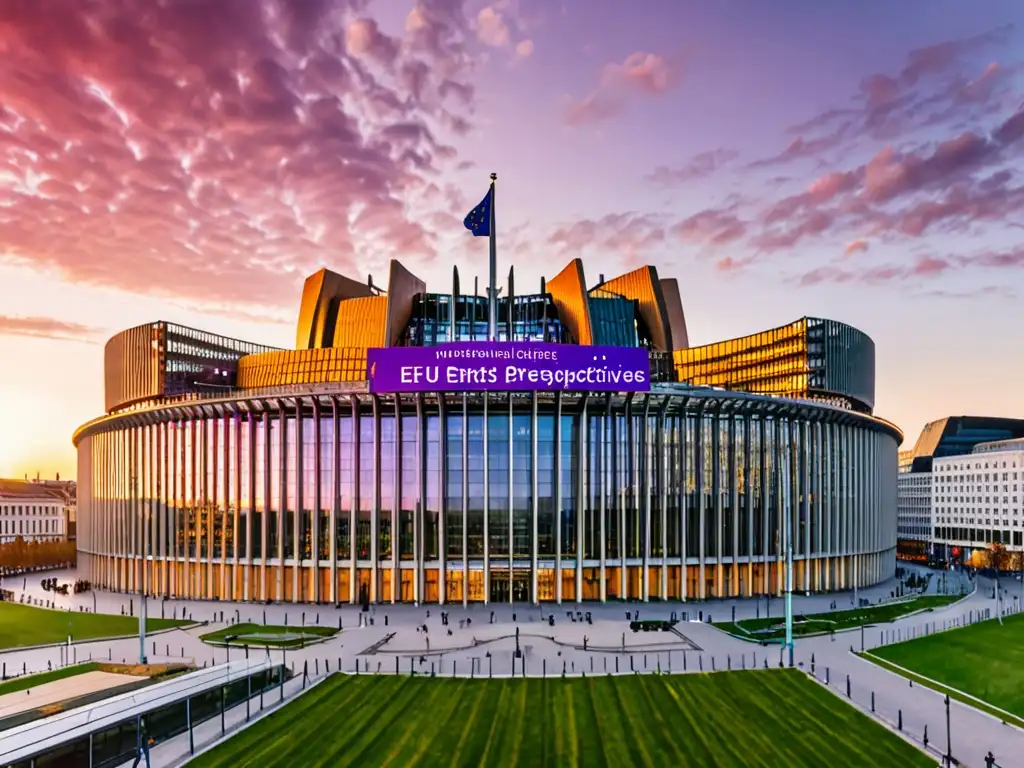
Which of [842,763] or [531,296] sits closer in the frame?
[842,763]

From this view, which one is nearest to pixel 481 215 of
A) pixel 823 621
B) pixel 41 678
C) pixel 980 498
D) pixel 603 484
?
pixel 603 484

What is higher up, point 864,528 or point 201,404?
point 201,404

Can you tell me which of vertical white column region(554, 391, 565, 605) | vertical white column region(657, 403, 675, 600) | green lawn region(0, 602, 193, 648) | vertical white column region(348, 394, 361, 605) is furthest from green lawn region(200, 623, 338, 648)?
Answer: vertical white column region(657, 403, 675, 600)

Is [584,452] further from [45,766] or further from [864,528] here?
[45,766]

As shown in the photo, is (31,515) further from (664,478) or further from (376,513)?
(664,478)

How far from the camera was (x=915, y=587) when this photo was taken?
3600 inches

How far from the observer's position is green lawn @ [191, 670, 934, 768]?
31.8m

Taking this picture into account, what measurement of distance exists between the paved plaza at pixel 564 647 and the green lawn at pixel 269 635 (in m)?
1.31

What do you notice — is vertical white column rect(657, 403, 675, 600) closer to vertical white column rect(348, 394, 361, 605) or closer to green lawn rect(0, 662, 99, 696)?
vertical white column rect(348, 394, 361, 605)

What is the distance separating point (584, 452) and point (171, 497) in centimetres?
4926

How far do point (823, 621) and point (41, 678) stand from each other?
191 feet

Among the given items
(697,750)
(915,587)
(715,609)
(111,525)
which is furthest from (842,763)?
(111,525)

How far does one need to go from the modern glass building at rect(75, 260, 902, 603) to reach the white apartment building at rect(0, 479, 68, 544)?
6005 cm

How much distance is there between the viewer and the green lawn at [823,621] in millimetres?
57344
